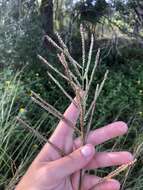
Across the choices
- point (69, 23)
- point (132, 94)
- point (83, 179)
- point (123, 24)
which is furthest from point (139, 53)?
point (83, 179)

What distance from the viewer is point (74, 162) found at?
1072 millimetres

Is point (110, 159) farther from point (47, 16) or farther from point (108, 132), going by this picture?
point (47, 16)

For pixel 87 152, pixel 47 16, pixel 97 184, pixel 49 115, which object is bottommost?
pixel 49 115

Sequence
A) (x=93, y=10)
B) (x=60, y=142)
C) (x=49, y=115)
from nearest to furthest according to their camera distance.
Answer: (x=60, y=142) < (x=49, y=115) < (x=93, y=10)

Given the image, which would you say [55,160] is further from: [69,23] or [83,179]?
[69,23]

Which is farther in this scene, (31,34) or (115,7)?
(115,7)

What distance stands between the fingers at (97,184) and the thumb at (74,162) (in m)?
0.09

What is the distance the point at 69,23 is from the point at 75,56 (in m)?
0.46

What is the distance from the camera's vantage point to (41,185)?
1.14 metres

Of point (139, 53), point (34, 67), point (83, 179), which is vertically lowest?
point (139, 53)

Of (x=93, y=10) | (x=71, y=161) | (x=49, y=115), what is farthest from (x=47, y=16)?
(x=71, y=161)

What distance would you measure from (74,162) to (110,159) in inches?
4.0

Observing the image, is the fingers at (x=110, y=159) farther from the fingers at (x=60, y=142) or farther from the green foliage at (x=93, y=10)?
the green foliage at (x=93, y=10)

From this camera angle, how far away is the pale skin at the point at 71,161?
1.08 meters
